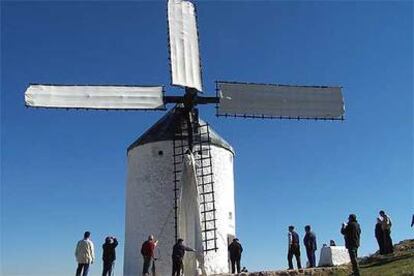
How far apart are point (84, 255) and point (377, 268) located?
25.1 feet

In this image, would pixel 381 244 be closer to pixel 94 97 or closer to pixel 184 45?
pixel 184 45

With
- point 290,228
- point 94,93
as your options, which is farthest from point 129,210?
point 290,228

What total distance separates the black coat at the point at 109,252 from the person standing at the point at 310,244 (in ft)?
19.0

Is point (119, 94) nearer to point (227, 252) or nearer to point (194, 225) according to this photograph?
point (194, 225)

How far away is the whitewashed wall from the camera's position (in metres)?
19.0

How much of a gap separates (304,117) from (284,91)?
120 cm

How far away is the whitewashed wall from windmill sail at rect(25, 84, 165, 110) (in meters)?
1.62

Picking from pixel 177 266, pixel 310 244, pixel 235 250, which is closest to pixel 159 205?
pixel 235 250

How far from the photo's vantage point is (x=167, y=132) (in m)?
19.8

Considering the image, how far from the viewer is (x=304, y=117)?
20750 millimetres

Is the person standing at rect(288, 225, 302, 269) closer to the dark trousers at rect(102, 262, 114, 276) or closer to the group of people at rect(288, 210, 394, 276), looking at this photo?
the group of people at rect(288, 210, 394, 276)

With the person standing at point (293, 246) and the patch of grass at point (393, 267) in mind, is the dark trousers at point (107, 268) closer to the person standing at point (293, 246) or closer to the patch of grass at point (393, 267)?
the person standing at point (293, 246)

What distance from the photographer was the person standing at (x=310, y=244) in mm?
17281

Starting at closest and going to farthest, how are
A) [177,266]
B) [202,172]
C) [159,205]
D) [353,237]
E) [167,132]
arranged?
[353,237], [177,266], [159,205], [202,172], [167,132]
